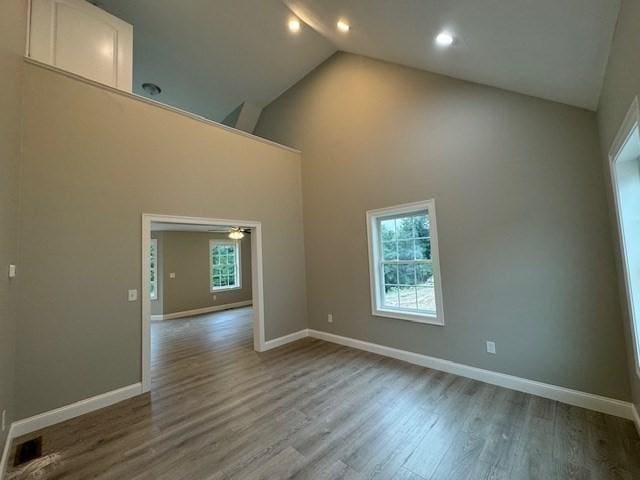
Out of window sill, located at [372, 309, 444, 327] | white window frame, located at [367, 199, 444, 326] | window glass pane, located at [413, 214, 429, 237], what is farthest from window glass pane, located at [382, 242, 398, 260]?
→ window sill, located at [372, 309, 444, 327]

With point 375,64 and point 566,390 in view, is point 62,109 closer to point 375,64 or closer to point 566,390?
point 375,64

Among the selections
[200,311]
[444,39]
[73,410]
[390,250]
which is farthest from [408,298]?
[200,311]

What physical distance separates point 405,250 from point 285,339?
2469 millimetres

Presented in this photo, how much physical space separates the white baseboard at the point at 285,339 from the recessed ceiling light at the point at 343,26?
4409 millimetres

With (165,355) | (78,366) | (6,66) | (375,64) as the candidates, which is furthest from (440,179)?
Result: (165,355)

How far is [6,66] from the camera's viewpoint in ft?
6.63

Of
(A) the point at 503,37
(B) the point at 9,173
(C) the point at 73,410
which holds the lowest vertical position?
(C) the point at 73,410

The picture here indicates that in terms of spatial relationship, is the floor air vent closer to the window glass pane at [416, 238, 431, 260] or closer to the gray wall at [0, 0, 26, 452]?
the gray wall at [0, 0, 26, 452]

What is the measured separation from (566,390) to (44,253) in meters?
5.09

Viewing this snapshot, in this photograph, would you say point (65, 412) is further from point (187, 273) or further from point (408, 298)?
point (187, 273)

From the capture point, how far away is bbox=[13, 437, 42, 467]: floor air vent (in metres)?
2.02

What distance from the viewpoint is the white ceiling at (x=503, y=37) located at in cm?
166

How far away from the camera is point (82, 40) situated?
3.11 m

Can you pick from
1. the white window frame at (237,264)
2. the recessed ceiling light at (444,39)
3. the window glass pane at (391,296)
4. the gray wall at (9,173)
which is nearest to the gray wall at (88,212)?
the gray wall at (9,173)
